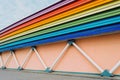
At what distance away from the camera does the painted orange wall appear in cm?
165

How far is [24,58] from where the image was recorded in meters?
3.12

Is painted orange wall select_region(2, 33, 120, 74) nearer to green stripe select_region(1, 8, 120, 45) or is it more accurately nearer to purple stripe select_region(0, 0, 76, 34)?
green stripe select_region(1, 8, 120, 45)

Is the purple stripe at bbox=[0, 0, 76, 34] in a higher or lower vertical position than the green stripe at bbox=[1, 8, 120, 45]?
higher

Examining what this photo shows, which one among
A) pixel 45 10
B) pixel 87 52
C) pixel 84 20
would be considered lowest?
pixel 87 52

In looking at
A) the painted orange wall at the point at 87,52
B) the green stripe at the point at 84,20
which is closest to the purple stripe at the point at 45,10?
the green stripe at the point at 84,20

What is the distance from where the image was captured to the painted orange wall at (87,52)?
1646 millimetres

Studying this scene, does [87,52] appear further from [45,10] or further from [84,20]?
[45,10]

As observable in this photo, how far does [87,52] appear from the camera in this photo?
1905 mm

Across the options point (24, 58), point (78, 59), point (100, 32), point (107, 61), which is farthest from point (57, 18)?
point (24, 58)

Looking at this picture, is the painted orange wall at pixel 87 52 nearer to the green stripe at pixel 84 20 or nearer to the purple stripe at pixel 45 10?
the green stripe at pixel 84 20

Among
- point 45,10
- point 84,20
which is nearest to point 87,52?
point 84,20

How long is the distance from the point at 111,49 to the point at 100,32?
213mm

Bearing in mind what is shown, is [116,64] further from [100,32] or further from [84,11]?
[84,11]

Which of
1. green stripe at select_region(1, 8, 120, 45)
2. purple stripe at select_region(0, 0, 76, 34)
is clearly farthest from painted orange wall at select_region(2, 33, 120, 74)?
purple stripe at select_region(0, 0, 76, 34)
